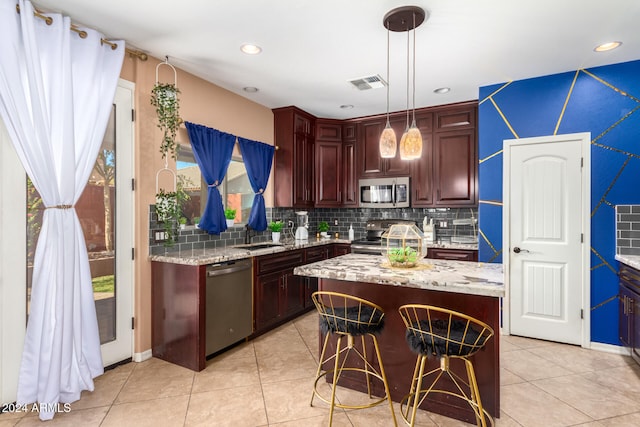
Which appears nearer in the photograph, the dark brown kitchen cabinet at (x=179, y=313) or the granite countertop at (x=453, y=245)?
the dark brown kitchen cabinet at (x=179, y=313)

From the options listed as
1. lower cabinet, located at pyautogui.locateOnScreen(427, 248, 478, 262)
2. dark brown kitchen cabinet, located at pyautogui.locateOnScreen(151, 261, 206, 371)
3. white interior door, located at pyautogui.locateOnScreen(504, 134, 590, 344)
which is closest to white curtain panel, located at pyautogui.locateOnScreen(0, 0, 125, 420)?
dark brown kitchen cabinet, located at pyautogui.locateOnScreen(151, 261, 206, 371)

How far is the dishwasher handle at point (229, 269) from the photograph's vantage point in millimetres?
2871

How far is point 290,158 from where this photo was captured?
456cm

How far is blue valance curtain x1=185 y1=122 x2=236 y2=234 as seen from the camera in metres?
3.39

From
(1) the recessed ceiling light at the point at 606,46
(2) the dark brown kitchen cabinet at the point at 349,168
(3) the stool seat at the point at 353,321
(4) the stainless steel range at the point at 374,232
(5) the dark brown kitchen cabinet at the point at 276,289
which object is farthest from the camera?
(2) the dark brown kitchen cabinet at the point at 349,168

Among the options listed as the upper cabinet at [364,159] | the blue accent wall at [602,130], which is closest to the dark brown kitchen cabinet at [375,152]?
the upper cabinet at [364,159]

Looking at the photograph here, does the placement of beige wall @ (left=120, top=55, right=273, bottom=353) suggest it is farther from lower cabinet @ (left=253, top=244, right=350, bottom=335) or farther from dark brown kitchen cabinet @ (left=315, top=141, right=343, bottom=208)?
dark brown kitchen cabinet @ (left=315, top=141, right=343, bottom=208)

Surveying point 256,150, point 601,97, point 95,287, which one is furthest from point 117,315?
point 601,97

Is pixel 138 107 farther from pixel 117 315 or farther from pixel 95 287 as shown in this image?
pixel 117 315

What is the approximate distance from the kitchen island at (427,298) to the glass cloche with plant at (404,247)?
0.06 m

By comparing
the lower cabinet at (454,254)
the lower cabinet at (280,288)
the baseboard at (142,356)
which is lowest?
the baseboard at (142,356)

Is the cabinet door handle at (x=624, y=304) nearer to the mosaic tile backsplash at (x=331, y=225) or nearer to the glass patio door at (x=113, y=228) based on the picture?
the mosaic tile backsplash at (x=331, y=225)

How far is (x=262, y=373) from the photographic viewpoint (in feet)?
9.05

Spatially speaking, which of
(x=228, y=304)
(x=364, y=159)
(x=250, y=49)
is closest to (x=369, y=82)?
(x=250, y=49)
